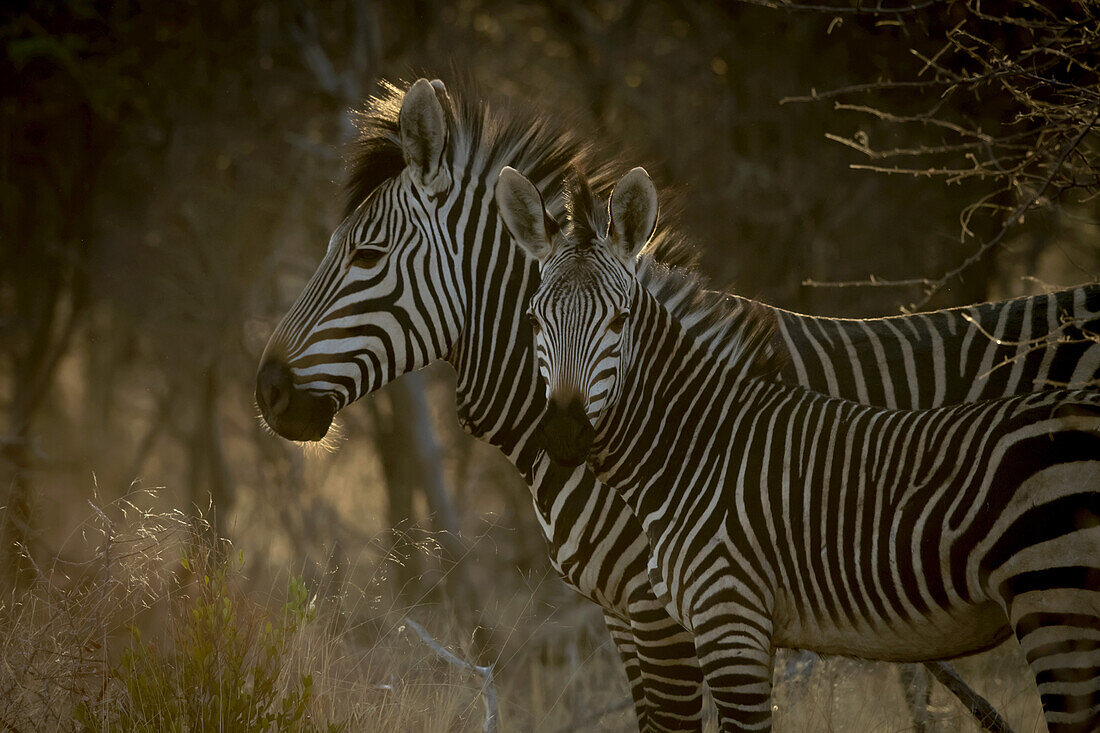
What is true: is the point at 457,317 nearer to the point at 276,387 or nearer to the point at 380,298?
the point at 380,298

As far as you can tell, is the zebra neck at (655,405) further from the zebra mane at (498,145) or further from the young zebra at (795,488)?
the zebra mane at (498,145)

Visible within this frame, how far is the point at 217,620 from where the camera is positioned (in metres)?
4.27

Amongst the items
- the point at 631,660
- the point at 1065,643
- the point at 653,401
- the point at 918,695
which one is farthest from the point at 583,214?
the point at 918,695

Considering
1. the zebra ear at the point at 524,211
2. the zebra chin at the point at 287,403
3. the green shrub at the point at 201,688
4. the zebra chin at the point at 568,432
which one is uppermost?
the zebra ear at the point at 524,211

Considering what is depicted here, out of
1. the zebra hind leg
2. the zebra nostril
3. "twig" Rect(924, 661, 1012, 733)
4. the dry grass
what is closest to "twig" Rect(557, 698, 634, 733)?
the dry grass

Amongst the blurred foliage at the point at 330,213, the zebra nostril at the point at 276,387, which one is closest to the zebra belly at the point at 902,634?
the zebra nostril at the point at 276,387

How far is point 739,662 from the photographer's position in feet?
12.1

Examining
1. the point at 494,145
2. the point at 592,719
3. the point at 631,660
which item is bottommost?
the point at 592,719

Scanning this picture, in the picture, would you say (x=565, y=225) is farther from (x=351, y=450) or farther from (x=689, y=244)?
(x=351, y=450)

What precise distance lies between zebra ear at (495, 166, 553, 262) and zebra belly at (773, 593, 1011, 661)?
1770 millimetres

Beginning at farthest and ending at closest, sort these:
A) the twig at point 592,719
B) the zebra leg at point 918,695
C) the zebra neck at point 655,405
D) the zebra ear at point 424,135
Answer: the twig at point 592,719
the zebra leg at point 918,695
the zebra ear at point 424,135
the zebra neck at point 655,405

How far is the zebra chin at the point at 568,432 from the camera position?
3.82 meters

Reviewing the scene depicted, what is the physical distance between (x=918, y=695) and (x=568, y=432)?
3.68 meters

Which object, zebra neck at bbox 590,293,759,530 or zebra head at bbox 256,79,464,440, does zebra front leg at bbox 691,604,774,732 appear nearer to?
zebra neck at bbox 590,293,759,530
